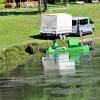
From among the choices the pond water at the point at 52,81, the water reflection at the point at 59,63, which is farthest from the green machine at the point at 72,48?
the pond water at the point at 52,81

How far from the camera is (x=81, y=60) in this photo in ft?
136

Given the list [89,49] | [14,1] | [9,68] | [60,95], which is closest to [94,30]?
[89,49]

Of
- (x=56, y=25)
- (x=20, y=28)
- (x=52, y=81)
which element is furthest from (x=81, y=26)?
(x=52, y=81)

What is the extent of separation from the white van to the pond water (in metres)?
16.1

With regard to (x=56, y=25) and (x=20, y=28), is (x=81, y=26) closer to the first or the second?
(x=56, y=25)

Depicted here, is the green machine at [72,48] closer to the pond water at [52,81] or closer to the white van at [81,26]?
the pond water at [52,81]

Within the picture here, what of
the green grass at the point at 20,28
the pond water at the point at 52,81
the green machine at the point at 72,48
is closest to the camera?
the pond water at the point at 52,81

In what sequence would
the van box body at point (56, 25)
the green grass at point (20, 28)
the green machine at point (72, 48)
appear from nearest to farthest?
the green machine at point (72, 48) → the green grass at point (20, 28) → the van box body at point (56, 25)

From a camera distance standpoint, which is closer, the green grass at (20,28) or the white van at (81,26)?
the green grass at (20,28)

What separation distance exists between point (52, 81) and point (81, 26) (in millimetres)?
27876

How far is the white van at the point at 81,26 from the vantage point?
192 ft

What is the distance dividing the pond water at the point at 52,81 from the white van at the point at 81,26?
636 inches

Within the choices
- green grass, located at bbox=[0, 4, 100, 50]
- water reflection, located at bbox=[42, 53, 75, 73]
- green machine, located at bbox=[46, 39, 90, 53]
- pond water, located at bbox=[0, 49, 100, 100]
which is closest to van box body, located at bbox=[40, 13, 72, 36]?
green grass, located at bbox=[0, 4, 100, 50]

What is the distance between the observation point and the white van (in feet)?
192
